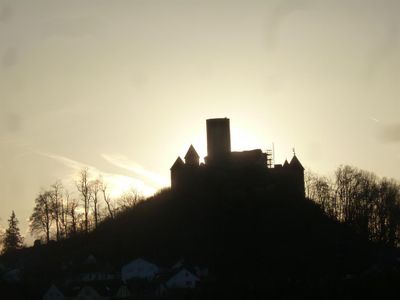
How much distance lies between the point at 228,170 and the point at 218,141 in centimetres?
454

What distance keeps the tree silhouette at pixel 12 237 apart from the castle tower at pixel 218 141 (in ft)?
126

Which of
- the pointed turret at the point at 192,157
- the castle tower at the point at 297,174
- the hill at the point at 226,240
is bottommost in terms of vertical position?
the hill at the point at 226,240

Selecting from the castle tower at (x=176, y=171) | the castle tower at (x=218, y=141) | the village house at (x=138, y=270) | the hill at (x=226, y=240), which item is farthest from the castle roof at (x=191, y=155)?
the village house at (x=138, y=270)

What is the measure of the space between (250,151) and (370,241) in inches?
836

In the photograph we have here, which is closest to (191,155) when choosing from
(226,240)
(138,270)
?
(226,240)

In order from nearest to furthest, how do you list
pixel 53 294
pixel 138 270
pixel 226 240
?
pixel 53 294, pixel 138 270, pixel 226 240

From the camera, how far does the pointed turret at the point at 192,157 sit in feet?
413

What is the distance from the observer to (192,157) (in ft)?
416

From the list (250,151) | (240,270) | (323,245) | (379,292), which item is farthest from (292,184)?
(379,292)

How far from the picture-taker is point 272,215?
368 ft

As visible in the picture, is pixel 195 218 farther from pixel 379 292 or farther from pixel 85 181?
pixel 379 292

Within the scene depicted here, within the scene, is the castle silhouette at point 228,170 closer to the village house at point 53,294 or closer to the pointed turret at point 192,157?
the pointed turret at point 192,157

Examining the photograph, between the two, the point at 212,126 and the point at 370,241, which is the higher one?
the point at 212,126

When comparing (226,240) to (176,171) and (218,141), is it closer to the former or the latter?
(218,141)
